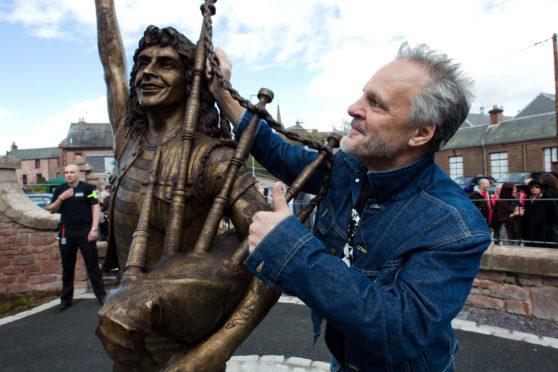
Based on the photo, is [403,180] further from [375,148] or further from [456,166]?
[456,166]

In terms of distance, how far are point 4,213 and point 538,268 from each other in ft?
25.4

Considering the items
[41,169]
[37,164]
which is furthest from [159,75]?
[37,164]

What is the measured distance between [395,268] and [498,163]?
30.4 m

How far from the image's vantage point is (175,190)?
59.1 inches

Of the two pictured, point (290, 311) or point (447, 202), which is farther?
point (290, 311)

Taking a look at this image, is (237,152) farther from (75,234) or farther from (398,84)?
(75,234)

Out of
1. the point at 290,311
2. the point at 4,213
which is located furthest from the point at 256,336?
the point at 4,213

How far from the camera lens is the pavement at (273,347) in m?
3.58

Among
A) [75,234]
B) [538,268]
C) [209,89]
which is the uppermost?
[209,89]

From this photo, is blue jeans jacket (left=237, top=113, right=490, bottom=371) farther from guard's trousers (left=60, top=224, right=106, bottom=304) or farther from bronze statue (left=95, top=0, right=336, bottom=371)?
guard's trousers (left=60, top=224, right=106, bottom=304)

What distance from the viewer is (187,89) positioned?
5.80ft

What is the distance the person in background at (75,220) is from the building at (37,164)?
5114 centimetres

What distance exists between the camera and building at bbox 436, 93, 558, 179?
24672 millimetres

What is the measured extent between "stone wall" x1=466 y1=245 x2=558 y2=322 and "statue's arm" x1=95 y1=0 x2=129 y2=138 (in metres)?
4.65
